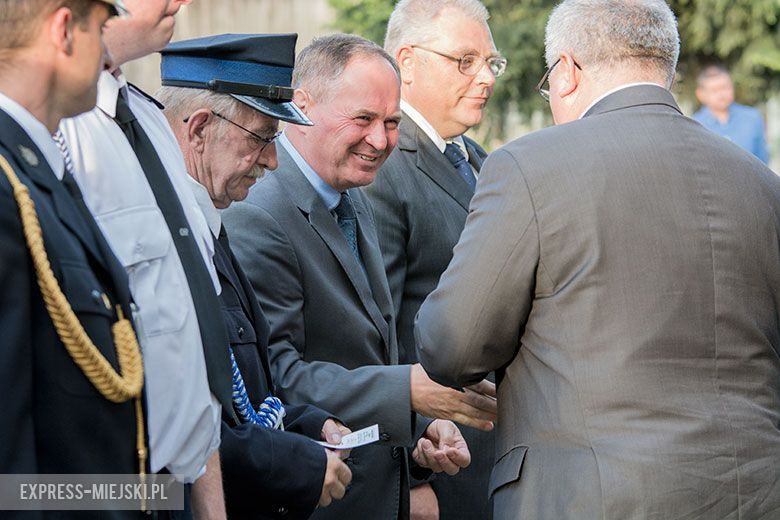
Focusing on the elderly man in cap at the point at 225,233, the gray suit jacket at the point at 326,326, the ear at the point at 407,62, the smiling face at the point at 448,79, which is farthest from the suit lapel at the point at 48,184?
the ear at the point at 407,62

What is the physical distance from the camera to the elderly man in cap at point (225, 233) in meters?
2.84

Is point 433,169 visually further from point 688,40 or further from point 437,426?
point 688,40

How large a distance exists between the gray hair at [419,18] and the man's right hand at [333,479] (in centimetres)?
221

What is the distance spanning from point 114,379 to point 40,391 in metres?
0.11

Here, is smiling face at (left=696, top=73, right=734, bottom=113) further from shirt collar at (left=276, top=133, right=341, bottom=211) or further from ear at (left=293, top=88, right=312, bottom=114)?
shirt collar at (left=276, top=133, right=341, bottom=211)

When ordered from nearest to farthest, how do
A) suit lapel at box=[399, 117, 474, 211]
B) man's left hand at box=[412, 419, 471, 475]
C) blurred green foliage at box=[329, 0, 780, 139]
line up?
1. man's left hand at box=[412, 419, 471, 475]
2. suit lapel at box=[399, 117, 474, 211]
3. blurred green foliage at box=[329, 0, 780, 139]

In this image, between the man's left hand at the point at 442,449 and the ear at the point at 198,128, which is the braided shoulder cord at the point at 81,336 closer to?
the ear at the point at 198,128

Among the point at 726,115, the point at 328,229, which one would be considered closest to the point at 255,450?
the point at 328,229

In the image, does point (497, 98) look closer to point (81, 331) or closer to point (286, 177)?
point (286, 177)

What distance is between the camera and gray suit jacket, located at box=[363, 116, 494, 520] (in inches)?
165

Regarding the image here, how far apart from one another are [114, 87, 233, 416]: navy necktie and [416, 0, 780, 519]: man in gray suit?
0.74 metres

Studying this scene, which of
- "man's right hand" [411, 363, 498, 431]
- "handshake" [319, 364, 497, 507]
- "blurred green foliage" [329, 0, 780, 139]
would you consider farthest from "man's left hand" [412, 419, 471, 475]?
"blurred green foliage" [329, 0, 780, 139]

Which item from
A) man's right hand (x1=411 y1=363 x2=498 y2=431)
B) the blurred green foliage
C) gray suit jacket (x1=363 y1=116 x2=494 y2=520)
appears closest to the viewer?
man's right hand (x1=411 y1=363 x2=498 y2=431)

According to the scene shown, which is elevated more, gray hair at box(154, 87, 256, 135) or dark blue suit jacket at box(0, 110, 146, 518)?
gray hair at box(154, 87, 256, 135)
